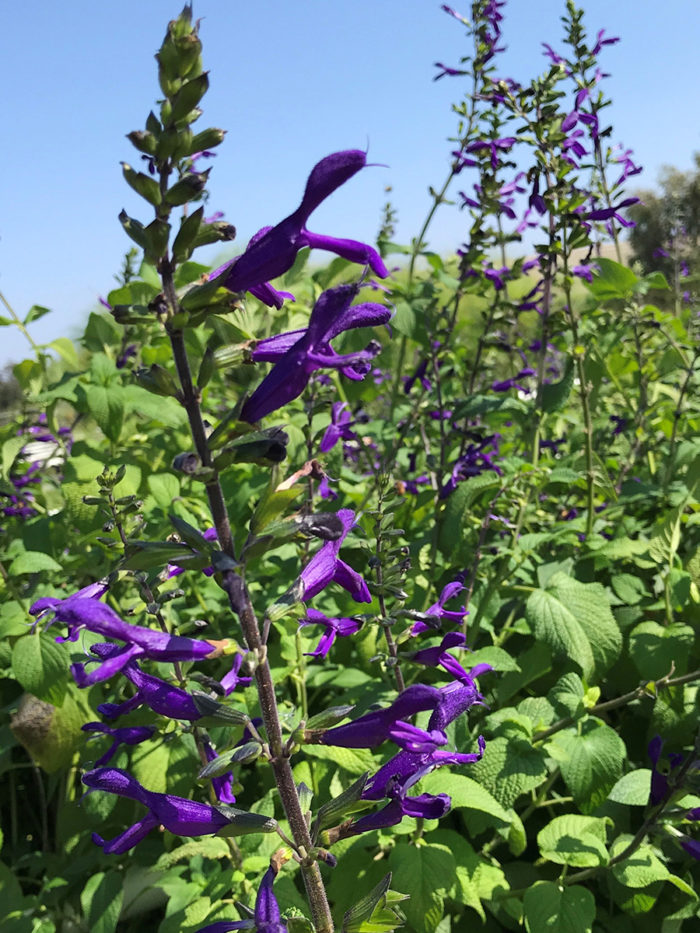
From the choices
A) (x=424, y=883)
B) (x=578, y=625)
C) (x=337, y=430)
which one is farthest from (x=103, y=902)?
(x=578, y=625)

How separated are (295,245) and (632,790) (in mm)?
2178

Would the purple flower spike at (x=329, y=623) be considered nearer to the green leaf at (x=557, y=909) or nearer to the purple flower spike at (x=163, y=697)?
the purple flower spike at (x=163, y=697)

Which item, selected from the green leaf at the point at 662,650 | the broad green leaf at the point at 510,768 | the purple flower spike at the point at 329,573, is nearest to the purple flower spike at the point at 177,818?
the purple flower spike at the point at 329,573

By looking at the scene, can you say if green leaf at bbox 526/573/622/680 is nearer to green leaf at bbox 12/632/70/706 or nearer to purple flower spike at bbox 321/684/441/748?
purple flower spike at bbox 321/684/441/748

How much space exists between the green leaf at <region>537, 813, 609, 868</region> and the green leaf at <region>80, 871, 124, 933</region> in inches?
59.1

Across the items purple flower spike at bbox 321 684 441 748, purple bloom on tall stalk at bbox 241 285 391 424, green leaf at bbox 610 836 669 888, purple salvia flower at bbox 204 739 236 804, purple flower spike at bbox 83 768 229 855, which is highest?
purple bloom on tall stalk at bbox 241 285 391 424

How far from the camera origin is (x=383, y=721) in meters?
1.47

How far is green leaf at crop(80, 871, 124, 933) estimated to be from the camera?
2.45 m

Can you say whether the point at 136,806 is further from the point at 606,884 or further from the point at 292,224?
the point at 292,224

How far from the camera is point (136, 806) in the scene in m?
2.91

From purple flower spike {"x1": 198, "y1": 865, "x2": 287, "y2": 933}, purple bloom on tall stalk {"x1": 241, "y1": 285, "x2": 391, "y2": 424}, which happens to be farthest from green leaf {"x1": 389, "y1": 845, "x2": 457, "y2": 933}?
purple bloom on tall stalk {"x1": 241, "y1": 285, "x2": 391, "y2": 424}

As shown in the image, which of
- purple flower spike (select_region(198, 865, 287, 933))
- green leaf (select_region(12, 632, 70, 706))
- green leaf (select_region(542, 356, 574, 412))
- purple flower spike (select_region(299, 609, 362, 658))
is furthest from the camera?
green leaf (select_region(542, 356, 574, 412))

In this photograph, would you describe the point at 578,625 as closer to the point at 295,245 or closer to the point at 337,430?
the point at 337,430

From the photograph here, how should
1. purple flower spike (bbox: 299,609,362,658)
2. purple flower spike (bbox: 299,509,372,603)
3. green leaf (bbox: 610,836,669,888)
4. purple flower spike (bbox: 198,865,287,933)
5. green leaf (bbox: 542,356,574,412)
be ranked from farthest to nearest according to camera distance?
green leaf (bbox: 542,356,574,412)
green leaf (bbox: 610,836,669,888)
purple flower spike (bbox: 299,609,362,658)
purple flower spike (bbox: 299,509,372,603)
purple flower spike (bbox: 198,865,287,933)
